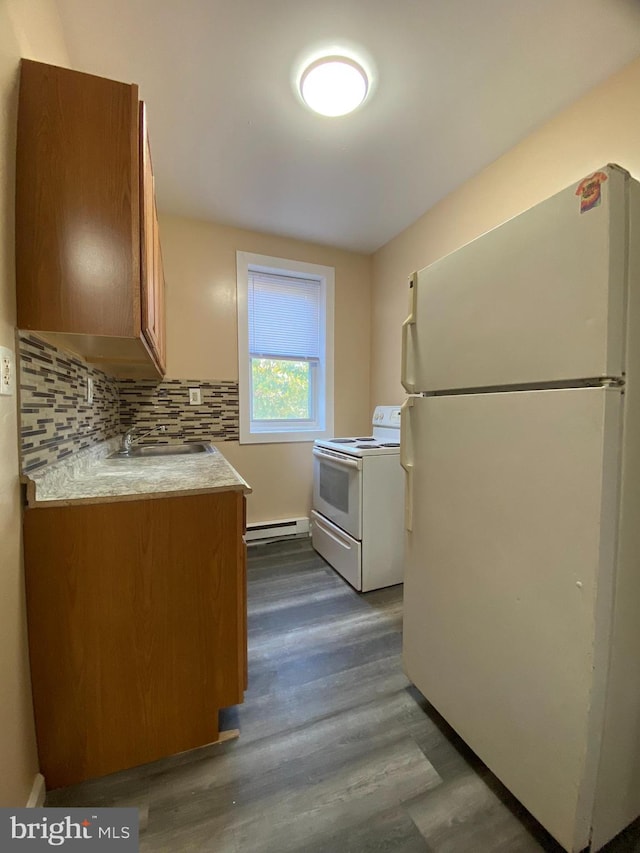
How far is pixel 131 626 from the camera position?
1.04 m

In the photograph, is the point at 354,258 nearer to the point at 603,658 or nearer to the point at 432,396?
Answer: the point at 432,396

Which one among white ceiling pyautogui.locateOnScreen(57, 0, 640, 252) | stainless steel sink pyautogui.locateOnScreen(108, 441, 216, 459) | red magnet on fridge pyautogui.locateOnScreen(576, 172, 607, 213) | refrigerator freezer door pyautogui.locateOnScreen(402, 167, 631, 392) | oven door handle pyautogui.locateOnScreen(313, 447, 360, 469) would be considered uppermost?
white ceiling pyautogui.locateOnScreen(57, 0, 640, 252)

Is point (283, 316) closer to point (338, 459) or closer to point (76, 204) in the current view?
point (338, 459)

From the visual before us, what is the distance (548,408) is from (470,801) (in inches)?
45.4

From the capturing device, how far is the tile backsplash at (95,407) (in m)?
0.98

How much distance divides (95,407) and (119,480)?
2.52 ft

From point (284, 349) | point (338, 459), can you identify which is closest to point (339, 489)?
point (338, 459)

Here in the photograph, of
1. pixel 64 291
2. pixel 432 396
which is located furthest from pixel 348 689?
pixel 64 291

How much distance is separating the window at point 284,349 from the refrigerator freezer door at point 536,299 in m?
1.89

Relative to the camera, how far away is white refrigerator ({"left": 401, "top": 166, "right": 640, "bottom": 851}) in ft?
2.37

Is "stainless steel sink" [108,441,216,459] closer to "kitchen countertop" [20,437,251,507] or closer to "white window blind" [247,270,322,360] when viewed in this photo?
"kitchen countertop" [20,437,251,507]

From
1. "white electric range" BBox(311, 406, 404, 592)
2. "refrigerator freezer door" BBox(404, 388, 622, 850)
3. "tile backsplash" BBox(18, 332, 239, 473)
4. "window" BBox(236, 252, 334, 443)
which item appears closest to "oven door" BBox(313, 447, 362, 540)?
"white electric range" BBox(311, 406, 404, 592)

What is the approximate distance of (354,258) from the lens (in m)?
3.11

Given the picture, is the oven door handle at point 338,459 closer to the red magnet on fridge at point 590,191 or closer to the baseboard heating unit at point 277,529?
the baseboard heating unit at point 277,529
